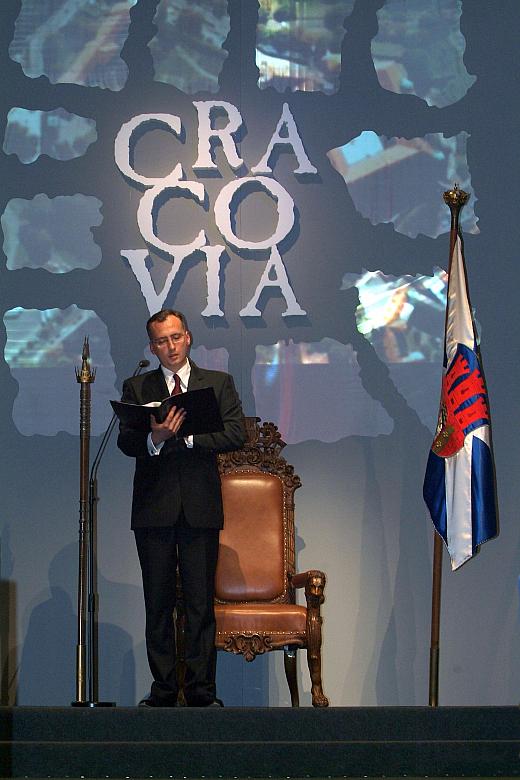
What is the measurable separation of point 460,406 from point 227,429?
1.17m

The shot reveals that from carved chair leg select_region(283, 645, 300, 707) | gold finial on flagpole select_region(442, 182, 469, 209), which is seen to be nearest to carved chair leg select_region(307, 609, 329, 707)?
carved chair leg select_region(283, 645, 300, 707)

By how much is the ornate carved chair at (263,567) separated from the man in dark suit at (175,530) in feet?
1.24

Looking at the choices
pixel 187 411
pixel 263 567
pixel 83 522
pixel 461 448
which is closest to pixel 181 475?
pixel 187 411

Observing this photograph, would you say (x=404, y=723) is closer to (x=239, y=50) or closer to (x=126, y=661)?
(x=126, y=661)

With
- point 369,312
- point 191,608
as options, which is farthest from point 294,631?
point 369,312

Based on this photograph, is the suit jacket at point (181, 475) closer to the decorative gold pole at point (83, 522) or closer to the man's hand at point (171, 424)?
the man's hand at point (171, 424)

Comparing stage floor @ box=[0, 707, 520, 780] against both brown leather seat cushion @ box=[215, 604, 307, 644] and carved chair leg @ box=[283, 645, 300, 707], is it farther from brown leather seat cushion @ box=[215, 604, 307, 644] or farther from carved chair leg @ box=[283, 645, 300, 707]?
carved chair leg @ box=[283, 645, 300, 707]

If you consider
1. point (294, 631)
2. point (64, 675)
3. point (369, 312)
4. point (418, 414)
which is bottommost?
point (64, 675)

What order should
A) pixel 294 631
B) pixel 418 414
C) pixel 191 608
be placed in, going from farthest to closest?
pixel 418 414 < pixel 294 631 < pixel 191 608

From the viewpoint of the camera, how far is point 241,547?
5832mm

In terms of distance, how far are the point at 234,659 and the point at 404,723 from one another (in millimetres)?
1627

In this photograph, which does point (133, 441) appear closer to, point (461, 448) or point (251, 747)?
point (251, 747)

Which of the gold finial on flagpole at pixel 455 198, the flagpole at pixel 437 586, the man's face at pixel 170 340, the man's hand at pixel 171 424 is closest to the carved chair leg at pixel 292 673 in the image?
the flagpole at pixel 437 586

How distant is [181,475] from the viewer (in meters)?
5.09
